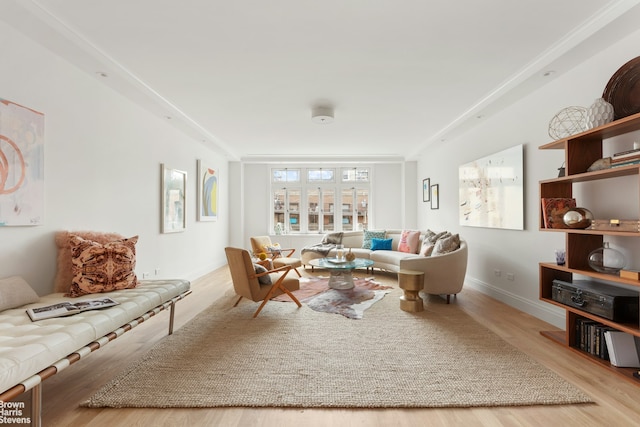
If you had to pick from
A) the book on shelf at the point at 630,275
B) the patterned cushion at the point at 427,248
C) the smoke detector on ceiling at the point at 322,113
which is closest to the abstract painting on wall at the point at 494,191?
the patterned cushion at the point at 427,248

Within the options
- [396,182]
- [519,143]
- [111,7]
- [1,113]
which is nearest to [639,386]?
[519,143]

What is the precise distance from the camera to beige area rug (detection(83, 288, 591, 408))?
1983mm

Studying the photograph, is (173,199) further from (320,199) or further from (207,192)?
(320,199)

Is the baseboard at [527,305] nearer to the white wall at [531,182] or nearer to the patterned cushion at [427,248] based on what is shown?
the white wall at [531,182]

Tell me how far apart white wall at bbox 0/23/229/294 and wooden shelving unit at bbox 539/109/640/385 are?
4502 mm

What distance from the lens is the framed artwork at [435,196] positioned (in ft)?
21.3

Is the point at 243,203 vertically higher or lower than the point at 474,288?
higher

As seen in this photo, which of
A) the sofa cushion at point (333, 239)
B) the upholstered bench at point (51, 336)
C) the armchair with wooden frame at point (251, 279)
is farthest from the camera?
the sofa cushion at point (333, 239)

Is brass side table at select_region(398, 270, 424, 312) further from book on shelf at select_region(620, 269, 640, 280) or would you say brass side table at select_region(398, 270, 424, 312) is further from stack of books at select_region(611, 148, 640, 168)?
stack of books at select_region(611, 148, 640, 168)

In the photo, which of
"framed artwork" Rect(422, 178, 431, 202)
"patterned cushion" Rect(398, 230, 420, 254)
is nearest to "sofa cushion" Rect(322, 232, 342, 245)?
"patterned cushion" Rect(398, 230, 420, 254)

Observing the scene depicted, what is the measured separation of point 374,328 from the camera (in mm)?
3227

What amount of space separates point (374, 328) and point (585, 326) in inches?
71.4

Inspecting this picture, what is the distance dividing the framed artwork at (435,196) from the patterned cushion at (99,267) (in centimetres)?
567

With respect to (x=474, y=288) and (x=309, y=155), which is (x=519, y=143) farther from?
(x=309, y=155)
